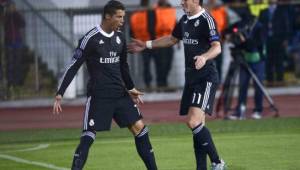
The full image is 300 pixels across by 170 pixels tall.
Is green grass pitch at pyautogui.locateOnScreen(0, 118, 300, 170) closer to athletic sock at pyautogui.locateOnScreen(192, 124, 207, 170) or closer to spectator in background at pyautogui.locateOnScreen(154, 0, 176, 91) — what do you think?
athletic sock at pyautogui.locateOnScreen(192, 124, 207, 170)

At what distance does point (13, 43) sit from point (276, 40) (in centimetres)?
682

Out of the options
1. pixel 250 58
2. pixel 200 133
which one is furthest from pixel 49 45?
pixel 200 133

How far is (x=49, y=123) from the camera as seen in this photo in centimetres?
2195

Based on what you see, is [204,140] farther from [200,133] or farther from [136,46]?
[136,46]

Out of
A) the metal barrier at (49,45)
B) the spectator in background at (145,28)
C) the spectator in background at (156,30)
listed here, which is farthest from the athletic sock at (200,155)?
the metal barrier at (49,45)

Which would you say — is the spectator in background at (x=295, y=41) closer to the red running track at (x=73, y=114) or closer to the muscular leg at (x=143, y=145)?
the red running track at (x=73, y=114)

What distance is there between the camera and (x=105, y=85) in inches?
485

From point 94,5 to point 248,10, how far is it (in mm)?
4339

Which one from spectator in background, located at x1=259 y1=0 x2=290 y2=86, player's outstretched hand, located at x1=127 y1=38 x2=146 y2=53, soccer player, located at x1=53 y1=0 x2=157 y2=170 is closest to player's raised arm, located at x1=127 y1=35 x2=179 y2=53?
player's outstretched hand, located at x1=127 y1=38 x2=146 y2=53

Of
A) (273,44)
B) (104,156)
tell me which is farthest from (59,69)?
(104,156)

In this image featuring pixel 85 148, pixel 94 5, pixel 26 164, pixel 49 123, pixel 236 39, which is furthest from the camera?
pixel 94 5

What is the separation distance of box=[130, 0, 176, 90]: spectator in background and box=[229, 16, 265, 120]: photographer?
4498 millimetres

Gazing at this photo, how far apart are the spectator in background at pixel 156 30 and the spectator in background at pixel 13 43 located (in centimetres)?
287

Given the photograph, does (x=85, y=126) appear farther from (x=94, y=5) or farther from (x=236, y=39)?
(x=94, y=5)
